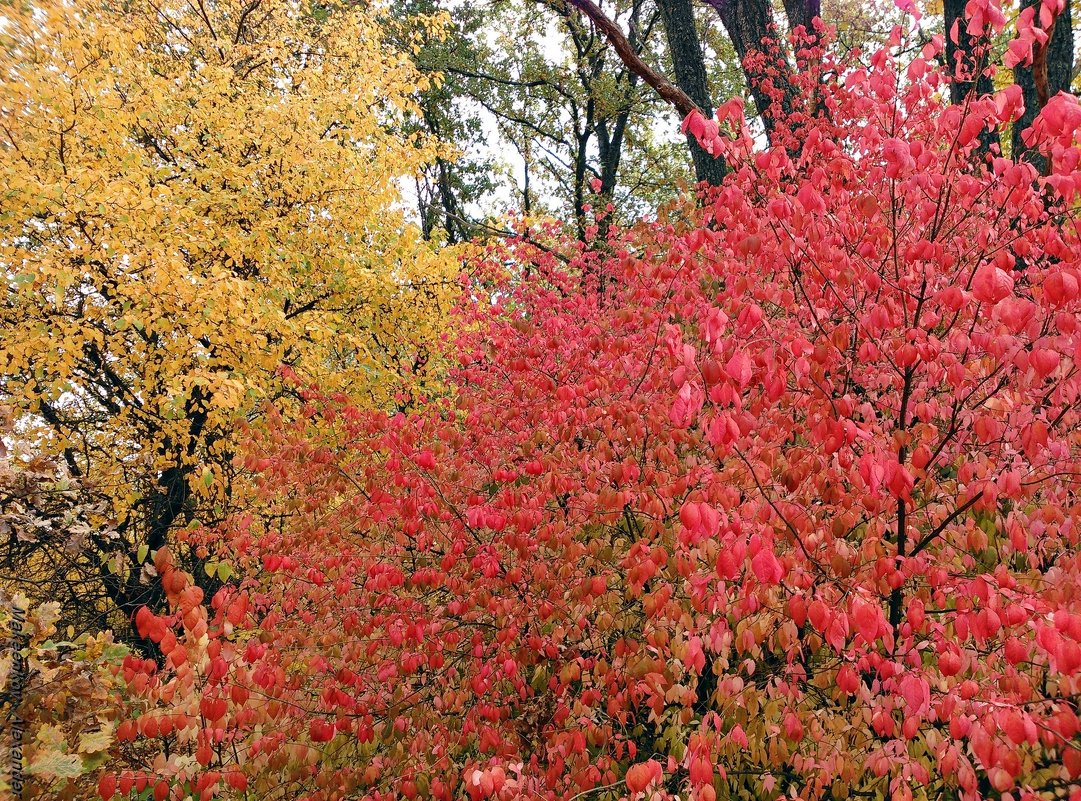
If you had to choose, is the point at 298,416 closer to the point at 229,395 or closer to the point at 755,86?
the point at 229,395

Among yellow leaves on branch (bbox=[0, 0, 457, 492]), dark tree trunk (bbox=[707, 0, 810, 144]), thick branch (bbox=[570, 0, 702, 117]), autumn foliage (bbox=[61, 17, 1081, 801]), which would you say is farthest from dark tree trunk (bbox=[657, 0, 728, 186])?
yellow leaves on branch (bbox=[0, 0, 457, 492])

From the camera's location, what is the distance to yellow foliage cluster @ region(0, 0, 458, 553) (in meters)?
9.20

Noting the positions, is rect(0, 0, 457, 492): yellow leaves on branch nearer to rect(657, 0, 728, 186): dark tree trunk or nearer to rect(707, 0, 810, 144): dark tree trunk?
rect(657, 0, 728, 186): dark tree trunk

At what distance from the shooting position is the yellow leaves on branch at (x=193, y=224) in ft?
30.2

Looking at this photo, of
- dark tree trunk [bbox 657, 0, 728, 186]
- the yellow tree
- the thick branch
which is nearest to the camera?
the thick branch

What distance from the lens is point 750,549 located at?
10.8 ft

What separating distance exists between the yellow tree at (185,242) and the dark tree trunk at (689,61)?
18.6 feet

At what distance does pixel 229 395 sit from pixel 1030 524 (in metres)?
8.91

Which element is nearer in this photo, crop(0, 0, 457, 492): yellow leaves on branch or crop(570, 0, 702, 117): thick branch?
crop(570, 0, 702, 117): thick branch

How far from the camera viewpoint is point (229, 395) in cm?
888

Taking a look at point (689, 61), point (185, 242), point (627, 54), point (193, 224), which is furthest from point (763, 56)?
point (193, 224)

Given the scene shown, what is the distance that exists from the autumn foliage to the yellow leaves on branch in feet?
10.3

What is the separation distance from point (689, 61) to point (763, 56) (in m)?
2.02

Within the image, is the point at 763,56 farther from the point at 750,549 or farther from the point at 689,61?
the point at 750,549
